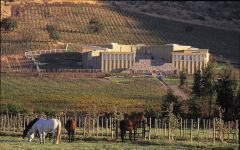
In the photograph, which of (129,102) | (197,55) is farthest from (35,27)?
(129,102)

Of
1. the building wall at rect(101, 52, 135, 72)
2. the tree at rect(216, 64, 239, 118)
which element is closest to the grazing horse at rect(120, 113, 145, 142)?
the tree at rect(216, 64, 239, 118)

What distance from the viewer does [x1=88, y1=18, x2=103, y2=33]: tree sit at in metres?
134

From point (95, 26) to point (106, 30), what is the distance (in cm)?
397

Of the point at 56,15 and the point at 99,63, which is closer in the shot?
the point at 99,63

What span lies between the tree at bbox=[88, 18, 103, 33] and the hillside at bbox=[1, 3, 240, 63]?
96 cm

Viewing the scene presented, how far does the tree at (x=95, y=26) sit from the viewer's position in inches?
5281

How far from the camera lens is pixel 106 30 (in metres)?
138

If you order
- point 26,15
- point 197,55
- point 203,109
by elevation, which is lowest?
point 203,109

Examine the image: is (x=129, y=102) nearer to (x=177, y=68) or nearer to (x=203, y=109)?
(x=203, y=109)

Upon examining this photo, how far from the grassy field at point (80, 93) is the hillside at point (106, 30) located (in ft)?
83.3

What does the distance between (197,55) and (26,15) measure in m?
47.4

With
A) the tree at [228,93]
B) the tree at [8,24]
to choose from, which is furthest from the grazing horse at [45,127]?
the tree at [8,24]

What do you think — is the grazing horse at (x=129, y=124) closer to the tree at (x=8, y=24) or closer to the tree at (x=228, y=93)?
the tree at (x=228, y=93)

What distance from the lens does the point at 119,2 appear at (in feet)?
555
